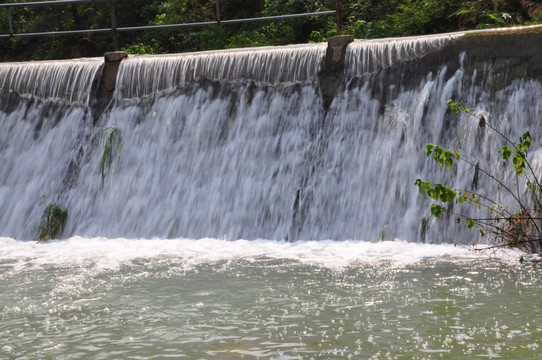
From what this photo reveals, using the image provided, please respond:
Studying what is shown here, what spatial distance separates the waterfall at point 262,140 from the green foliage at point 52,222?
0.16m

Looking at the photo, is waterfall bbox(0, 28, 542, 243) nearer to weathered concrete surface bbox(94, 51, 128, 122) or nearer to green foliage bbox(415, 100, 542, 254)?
weathered concrete surface bbox(94, 51, 128, 122)

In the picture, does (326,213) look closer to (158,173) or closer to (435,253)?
(435,253)

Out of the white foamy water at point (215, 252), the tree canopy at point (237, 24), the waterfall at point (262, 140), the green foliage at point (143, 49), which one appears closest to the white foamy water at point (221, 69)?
the waterfall at point (262, 140)

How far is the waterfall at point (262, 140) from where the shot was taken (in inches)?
411

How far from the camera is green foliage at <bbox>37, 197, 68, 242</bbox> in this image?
12336mm

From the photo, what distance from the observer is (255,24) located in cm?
2150

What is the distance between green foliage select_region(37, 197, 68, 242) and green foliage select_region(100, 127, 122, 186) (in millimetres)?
795

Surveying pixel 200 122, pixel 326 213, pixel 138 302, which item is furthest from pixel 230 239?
pixel 138 302

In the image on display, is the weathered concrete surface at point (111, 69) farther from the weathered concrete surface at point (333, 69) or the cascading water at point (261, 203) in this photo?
the weathered concrete surface at point (333, 69)

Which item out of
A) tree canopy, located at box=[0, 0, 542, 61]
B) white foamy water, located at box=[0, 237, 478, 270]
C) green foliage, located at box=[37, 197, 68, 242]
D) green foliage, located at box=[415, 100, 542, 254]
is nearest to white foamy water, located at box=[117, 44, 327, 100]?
green foliage, located at box=[37, 197, 68, 242]

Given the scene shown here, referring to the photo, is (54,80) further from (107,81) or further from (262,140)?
(262,140)

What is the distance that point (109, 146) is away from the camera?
13000 mm

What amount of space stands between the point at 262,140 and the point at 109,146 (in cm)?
257

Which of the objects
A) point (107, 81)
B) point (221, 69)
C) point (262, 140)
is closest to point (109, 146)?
point (107, 81)
